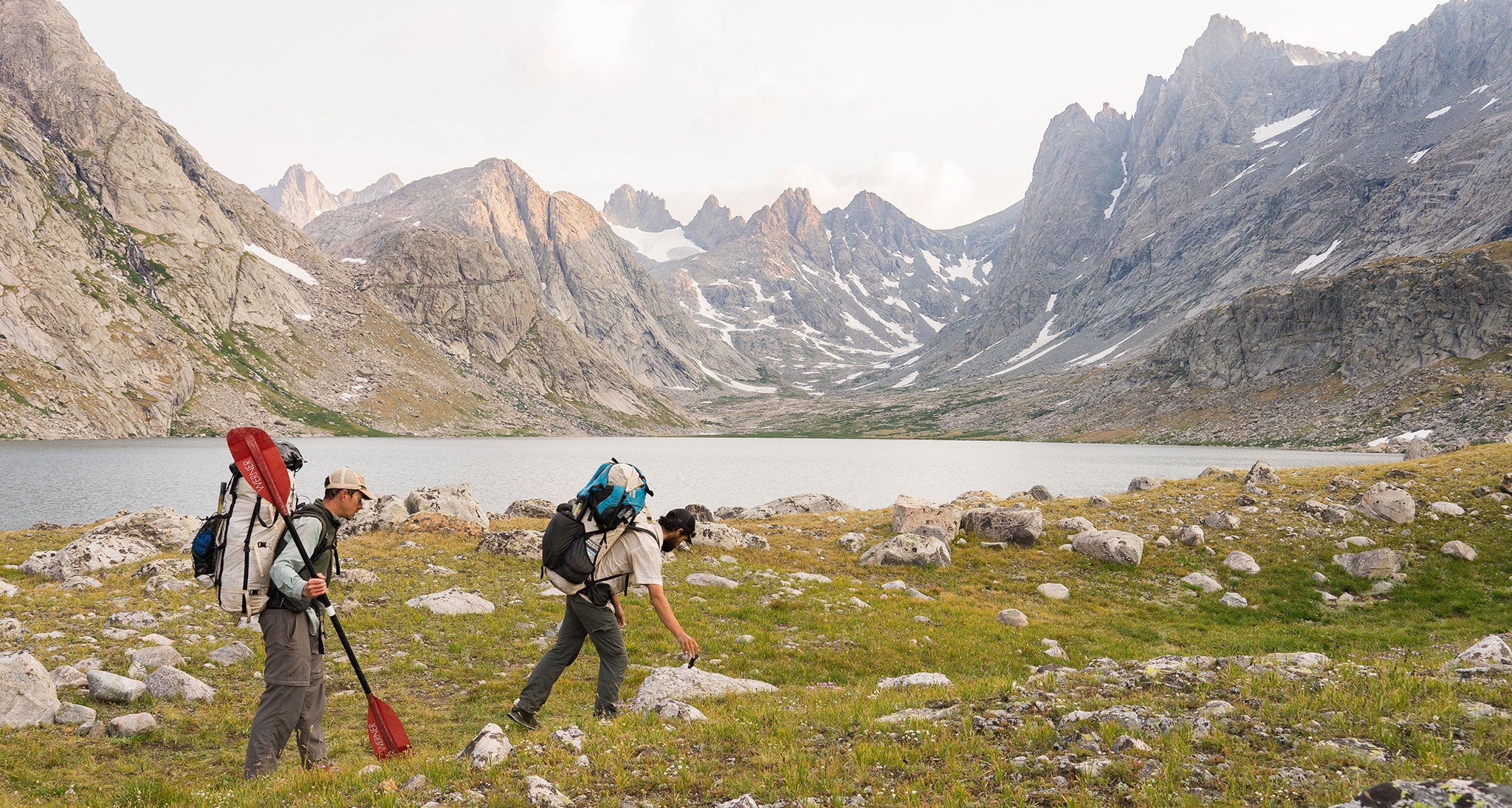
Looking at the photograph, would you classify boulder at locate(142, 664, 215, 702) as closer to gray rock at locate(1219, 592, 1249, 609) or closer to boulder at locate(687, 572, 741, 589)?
boulder at locate(687, 572, 741, 589)

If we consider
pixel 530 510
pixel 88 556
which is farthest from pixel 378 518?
pixel 88 556

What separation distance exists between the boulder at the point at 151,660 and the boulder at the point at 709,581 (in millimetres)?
12870

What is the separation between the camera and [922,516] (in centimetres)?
2911

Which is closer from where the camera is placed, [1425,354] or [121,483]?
[121,483]

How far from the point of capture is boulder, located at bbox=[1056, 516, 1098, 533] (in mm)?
26828

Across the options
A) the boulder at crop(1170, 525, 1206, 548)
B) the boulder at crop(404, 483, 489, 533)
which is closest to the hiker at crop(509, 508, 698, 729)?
the boulder at crop(1170, 525, 1206, 548)

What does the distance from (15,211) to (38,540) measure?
19875cm

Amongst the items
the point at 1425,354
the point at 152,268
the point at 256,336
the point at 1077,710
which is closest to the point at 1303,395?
the point at 1425,354

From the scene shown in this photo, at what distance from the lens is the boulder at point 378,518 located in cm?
2845

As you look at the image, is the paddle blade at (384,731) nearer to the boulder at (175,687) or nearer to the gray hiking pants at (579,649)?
the gray hiking pants at (579,649)

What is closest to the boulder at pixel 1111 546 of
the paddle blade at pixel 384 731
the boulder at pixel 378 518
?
the paddle blade at pixel 384 731

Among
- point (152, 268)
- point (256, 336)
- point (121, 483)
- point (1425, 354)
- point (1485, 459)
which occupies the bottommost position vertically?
point (121, 483)

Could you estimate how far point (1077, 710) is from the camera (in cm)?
875

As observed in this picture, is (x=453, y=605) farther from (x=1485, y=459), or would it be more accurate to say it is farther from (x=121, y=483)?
(x=121, y=483)
